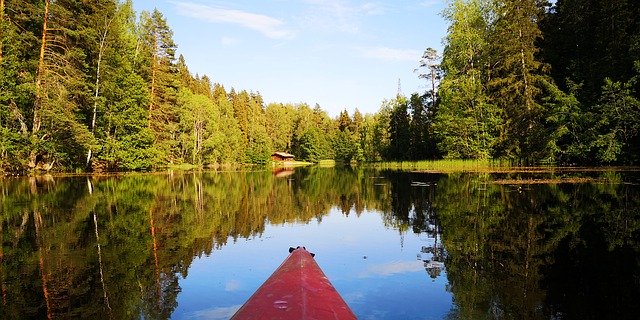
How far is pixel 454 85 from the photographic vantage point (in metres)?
41.5

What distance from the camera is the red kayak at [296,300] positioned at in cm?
307

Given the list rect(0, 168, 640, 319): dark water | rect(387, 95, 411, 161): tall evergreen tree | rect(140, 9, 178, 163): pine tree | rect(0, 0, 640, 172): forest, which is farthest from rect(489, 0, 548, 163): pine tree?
rect(140, 9, 178, 163): pine tree

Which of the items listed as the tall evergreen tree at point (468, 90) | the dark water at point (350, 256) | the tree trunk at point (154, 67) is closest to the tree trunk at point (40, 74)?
the tree trunk at point (154, 67)

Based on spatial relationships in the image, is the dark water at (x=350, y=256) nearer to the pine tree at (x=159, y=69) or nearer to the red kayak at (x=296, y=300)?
the red kayak at (x=296, y=300)

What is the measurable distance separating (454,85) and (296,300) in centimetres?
4170

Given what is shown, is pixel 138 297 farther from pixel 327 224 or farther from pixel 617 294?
pixel 327 224

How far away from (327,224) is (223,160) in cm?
6187

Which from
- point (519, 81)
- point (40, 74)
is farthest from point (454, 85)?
point (40, 74)

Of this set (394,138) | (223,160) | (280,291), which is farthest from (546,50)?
(223,160)

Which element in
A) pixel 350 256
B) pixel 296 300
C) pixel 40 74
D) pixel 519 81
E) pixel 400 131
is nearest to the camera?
pixel 296 300

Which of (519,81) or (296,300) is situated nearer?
(296,300)

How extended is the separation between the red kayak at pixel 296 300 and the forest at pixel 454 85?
29.2m

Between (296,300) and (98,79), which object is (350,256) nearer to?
(296,300)

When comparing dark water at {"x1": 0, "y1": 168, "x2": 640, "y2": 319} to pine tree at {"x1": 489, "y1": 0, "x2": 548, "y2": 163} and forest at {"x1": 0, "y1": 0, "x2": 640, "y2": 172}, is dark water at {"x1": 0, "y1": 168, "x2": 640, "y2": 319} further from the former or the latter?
pine tree at {"x1": 489, "y1": 0, "x2": 548, "y2": 163}
